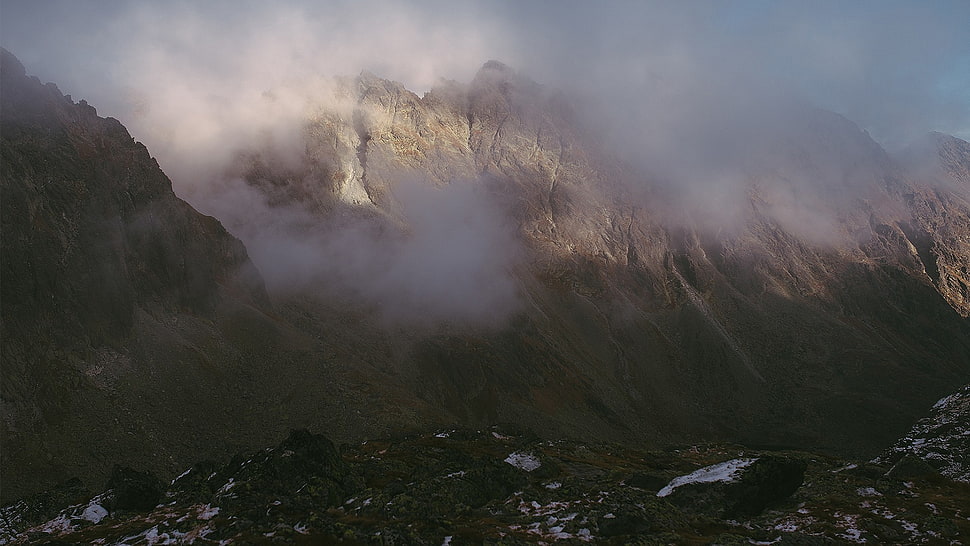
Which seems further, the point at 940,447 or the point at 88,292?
the point at 88,292

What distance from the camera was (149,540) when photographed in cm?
3372

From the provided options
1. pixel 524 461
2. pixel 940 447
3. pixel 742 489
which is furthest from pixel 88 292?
pixel 940 447

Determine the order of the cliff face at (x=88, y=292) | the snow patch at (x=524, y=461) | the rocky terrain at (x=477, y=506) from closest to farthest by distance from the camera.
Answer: the rocky terrain at (x=477, y=506) < the snow patch at (x=524, y=461) < the cliff face at (x=88, y=292)

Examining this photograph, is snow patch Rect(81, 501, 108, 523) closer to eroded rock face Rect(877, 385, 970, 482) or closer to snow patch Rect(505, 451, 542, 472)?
snow patch Rect(505, 451, 542, 472)

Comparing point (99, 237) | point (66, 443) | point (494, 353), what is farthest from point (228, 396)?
point (494, 353)

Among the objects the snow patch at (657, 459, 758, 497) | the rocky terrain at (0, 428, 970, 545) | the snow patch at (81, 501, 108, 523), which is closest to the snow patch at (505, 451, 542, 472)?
the rocky terrain at (0, 428, 970, 545)

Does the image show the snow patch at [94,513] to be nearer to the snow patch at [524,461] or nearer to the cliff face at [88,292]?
the snow patch at [524,461]

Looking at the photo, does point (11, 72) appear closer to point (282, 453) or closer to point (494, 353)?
point (282, 453)

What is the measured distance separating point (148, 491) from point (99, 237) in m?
87.7

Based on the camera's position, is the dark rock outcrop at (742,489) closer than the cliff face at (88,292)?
Yes

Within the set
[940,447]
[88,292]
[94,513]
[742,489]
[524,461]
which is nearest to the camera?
[742,489]

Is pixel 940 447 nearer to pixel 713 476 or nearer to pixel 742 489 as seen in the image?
pixel 713 476

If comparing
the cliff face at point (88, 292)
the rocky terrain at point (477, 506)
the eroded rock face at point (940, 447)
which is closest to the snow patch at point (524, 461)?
the rocky terrain at point (477, 506)

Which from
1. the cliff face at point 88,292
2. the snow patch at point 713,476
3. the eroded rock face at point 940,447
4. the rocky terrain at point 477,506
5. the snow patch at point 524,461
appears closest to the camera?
the rocky terrain at point 477,506
